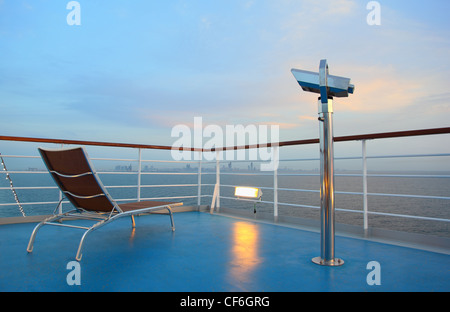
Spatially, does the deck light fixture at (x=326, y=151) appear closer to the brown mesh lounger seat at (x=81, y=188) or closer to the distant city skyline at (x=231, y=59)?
the brown mesh lounger seat at (x=81, y=188)

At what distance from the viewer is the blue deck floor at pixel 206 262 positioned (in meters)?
1.51

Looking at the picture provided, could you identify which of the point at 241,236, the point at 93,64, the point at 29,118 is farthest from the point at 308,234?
the point at 29,118

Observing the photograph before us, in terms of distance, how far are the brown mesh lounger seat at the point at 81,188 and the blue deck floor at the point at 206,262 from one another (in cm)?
24

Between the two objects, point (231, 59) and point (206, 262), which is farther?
point (231, 59)

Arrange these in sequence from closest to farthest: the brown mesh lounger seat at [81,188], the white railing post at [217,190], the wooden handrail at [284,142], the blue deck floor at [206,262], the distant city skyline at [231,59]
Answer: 1. the blue deck floor at [206,262]
2. the brown mesh lounger seat at [81,188]
3. the wooden handrail at [284,142]
4. the white railing post at [217,190]
5. the distant city skyline at [231,59]

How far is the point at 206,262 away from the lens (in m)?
1.90

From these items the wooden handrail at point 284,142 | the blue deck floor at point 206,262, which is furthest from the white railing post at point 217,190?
the blue deck floor at point 206,262

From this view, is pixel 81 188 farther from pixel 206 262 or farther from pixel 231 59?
pixel 231 59

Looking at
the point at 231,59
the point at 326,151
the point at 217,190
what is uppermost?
the point at 231,59

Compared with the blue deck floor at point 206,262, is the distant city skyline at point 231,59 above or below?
above

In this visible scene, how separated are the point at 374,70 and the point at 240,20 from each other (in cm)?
326

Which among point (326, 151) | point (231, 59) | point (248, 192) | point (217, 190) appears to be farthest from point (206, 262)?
point (231, 59)

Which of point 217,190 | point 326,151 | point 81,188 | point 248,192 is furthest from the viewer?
point 217,190

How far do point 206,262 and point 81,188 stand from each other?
1.14 metres
